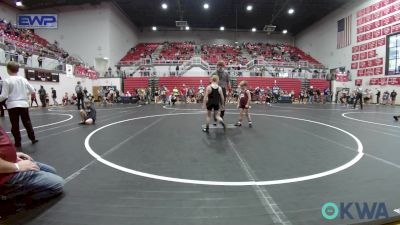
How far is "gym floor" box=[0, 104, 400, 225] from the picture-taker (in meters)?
2.36

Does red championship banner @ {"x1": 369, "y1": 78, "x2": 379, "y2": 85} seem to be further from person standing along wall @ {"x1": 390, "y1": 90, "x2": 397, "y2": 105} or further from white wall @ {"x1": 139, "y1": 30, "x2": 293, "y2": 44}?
white wall @ {"x1": 139, "y1": 30, "x2": 293, "y2": 44}

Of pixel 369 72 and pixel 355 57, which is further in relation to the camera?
pixel 355 57

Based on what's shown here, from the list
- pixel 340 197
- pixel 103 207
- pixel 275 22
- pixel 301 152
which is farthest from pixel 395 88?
pixel 103 207

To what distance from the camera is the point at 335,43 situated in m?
31.6

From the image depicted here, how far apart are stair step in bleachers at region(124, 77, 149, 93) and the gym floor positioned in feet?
80.5

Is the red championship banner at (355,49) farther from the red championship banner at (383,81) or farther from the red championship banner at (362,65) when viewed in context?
the red championship banner at (383,81)

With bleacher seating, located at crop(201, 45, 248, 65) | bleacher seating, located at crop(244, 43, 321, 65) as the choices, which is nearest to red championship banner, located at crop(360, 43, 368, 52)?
bleacher seating, located at crop(244, 43, 321, 65)

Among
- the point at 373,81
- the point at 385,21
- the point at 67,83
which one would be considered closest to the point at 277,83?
the point at 373,81

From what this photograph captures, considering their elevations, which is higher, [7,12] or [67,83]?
[7,12]

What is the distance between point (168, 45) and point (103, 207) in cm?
3934

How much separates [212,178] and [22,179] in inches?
78.3

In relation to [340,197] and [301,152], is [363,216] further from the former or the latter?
[301,152]

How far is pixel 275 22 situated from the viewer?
123ft

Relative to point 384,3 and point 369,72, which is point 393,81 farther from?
point 384,3
